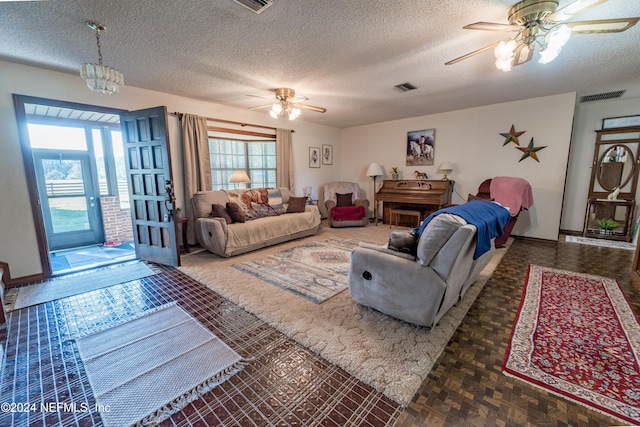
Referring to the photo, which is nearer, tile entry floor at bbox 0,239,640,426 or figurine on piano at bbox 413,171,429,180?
tile entry floor at bbox 0,239,640,426

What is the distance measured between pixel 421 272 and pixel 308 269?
5.36 feet

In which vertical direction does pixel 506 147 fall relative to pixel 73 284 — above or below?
above

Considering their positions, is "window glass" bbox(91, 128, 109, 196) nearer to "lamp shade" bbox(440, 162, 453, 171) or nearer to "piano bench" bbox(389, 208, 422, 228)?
"piano bench" bbox(389, 208, 422, 228)

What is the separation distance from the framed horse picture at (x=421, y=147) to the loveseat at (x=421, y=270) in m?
3.56

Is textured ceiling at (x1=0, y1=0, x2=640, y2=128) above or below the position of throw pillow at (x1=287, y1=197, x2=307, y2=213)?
above

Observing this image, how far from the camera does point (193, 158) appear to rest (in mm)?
4148

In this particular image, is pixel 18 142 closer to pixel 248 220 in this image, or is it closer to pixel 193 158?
pixel 193 158

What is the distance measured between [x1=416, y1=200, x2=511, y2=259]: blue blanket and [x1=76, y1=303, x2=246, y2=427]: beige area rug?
1780mm

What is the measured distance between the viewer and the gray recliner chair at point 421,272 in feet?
5.87

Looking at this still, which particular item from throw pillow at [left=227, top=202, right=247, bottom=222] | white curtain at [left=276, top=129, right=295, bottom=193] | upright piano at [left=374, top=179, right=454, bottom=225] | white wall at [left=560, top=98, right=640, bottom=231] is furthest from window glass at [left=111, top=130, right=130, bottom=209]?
white wall at [left=560, top=98, right=640, bottom=231]

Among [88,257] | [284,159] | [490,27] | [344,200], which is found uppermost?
[490,27]

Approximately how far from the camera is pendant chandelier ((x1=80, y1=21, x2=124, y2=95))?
202 centimetres

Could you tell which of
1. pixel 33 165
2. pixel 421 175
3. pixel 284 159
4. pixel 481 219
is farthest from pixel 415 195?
pixel 33 165

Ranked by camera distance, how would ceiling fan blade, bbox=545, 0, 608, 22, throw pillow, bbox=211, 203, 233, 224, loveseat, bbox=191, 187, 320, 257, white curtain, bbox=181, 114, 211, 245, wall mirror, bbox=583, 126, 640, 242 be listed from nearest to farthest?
ceiling fan blade, bbox=545, 0, 608, 22, loveseat, bbox=191, 187, 320, 257, throw pillow, bbox=211, 203, 233, 224, white curtain, bbox=181, 114, 211, 245, wall mirror, bbox=583, 126, 640, 242
